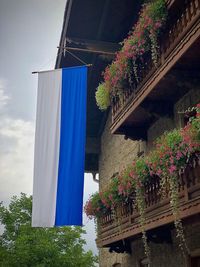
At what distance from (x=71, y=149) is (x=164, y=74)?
287cm

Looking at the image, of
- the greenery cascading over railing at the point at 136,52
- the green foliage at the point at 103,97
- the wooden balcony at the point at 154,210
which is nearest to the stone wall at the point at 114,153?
the green foliage at the point at 103,97

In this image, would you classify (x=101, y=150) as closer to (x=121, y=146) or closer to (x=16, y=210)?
(x=121, y=146)

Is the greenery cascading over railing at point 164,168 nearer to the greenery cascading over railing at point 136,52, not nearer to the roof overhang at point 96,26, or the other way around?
the greenery cascading over railing at point 136,52

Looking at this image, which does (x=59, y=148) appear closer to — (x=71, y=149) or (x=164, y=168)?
(x=71, y=149)

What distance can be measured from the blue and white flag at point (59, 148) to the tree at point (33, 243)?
44.5 feet

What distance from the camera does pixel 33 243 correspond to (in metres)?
23.0

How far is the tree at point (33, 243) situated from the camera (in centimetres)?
2241

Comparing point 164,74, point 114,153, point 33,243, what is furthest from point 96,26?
point 33,243

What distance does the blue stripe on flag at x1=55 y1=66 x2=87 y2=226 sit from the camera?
9.40 meters

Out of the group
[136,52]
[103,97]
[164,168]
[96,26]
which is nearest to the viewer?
[164,168]

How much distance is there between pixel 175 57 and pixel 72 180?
3.64 m

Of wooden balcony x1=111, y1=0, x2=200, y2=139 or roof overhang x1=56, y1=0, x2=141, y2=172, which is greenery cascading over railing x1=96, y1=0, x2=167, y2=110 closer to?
wooden balcony x1=111, y1=0, x2=200, y2=139

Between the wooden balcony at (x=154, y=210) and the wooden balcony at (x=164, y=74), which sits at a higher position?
the wooden balcony at (x=164, y=74)

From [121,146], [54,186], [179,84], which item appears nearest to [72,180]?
[54,186]
